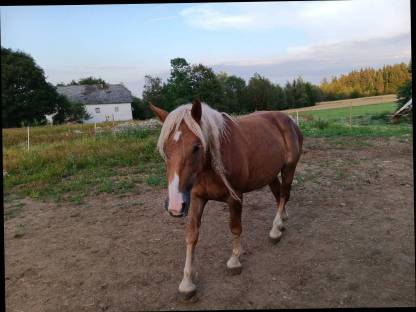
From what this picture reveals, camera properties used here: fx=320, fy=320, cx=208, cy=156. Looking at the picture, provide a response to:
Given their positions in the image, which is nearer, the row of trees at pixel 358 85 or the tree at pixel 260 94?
the tree at pixel 260 94

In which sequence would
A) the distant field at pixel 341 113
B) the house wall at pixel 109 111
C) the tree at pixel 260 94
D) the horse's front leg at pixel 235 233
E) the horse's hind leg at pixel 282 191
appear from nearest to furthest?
the horse's front leg at pixel 235 233 → the horse's hind leg at pixel 282 191 → the tree at pixel 260 94 → the distant field at pixel 341 113 → the house wall at pixel 109 111

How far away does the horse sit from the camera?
7.88 feet

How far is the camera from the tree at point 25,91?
2903 centimetres

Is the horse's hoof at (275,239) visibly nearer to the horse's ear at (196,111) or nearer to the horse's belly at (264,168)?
the horse's belly at (264,168)

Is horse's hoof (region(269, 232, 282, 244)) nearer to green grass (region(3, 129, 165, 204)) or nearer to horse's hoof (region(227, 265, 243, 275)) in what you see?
horse's hoof (region(227, 265, 243, 275))

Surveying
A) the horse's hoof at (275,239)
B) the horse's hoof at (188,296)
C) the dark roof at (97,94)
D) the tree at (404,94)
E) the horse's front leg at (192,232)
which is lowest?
the horse's hoof at (188,296)

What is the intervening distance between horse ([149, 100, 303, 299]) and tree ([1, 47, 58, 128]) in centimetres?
3011

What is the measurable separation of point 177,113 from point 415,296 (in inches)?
102

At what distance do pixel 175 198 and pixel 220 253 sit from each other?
1.66m

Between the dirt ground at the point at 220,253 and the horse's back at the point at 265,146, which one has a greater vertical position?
the horse's back at the point at 265,146

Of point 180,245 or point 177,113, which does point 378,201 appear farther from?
point 177,113

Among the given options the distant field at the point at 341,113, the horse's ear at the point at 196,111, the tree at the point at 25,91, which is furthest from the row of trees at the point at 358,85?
the horse's ear at the point at 196,111

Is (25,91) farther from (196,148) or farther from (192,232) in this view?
(196,148)

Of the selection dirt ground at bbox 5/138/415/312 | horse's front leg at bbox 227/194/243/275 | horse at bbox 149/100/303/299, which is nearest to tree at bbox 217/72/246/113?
dirt ground at bbox 5/138/415/312
